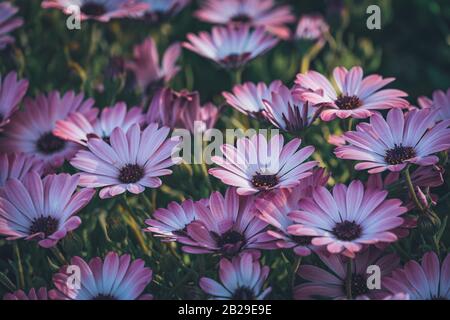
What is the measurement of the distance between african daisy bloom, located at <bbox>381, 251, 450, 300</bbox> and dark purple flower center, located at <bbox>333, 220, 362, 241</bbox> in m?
0.12

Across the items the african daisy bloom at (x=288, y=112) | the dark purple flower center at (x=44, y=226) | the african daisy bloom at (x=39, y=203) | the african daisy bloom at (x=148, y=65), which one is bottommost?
the dark purple flower center at (x=44, y=226)

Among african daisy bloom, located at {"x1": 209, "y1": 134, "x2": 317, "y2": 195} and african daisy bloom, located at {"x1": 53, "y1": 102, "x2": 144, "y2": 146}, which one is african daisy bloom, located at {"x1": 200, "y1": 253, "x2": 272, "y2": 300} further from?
african daisy bloom, located at {"x1": 53, "y1": 102, "x2": 144, "y2": 146}

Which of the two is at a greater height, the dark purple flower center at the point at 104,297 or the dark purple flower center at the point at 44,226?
the dark purple flower center at the point at 44,226

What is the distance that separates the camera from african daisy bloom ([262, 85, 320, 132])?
1.67 m

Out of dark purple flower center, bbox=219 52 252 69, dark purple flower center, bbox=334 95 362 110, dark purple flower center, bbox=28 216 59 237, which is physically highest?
dark purple flower center, bbox=219 52 252 69

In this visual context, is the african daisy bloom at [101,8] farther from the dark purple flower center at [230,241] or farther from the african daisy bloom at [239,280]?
the african daisy bloom at [239,280]

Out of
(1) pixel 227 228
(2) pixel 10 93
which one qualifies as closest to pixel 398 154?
(1) pixel 227 228

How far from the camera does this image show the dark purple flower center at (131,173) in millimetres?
1699

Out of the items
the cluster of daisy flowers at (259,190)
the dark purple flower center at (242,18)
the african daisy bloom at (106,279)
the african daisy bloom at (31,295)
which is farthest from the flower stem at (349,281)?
the dark purple flower center at (242,18)

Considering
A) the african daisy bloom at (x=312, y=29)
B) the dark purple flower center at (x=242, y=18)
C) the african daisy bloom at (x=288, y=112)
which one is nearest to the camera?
the african daisy bloom at (x=288, y=112)

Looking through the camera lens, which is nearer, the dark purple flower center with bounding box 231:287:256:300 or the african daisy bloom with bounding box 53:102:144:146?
the dark purple flower center with bounding box 231:287:256:300

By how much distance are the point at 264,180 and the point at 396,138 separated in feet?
1.17

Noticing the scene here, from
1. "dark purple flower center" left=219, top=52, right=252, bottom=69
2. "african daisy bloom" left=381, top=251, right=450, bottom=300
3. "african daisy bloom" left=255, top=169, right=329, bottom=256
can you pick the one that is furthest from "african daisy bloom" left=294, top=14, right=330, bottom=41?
"african daisy bloom" left=381, top=251, right=450, bottom=300
